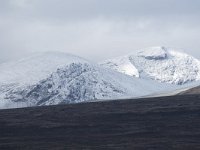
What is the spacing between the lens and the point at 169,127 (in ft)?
260

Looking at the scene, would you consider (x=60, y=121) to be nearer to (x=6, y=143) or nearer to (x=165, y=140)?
(x=6, y=143)

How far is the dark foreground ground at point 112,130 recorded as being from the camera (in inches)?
2537

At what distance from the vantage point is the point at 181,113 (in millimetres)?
Result: 97375

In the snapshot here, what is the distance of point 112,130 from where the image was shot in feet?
257

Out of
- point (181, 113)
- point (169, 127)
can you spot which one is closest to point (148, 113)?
point (181, 113)

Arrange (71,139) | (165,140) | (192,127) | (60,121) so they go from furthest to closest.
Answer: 1. (60,121)
2. (192,127)
3. (71,139)
4. (165,140)

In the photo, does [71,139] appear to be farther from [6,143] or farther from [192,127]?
[192,127]

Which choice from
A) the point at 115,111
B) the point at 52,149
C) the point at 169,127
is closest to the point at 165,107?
the point at 115,111

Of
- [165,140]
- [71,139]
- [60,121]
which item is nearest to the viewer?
[165,140]

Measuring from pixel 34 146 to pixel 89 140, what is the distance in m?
6.60

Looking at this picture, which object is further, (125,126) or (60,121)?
(60,121)

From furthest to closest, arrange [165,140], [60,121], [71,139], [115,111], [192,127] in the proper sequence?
[115,111], [60,121], [192,127], [71,139], [165,140]

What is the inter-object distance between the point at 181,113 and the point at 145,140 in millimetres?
31141

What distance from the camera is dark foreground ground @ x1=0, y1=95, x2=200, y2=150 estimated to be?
211ft
